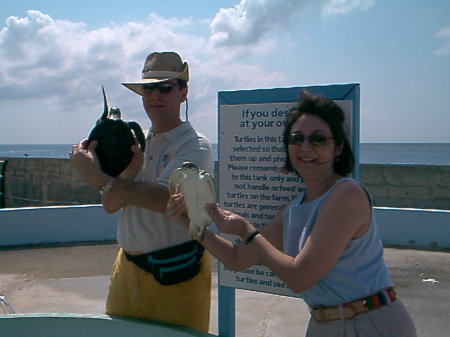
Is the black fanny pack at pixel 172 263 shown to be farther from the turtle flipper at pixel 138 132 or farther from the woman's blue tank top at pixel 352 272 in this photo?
Result: the woman's blue tank top at pixel 352 272

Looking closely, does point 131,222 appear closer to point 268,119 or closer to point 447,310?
point 268,119

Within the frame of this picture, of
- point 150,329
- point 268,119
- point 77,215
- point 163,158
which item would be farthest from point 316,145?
point 77,215

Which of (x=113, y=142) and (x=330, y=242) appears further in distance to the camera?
(x=113, y=142)

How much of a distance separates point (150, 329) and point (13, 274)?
15.7 ft

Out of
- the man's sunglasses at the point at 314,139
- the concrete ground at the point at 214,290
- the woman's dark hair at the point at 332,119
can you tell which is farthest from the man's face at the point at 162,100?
the concrete ground at the point at 214,290

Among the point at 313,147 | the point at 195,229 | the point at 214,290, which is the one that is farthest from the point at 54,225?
the point at 313,147

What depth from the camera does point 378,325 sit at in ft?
6.39

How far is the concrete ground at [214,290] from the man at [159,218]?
79.2 inches

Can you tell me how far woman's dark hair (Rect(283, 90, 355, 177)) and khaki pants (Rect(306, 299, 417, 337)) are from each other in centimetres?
52

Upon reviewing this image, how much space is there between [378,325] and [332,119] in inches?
28.9

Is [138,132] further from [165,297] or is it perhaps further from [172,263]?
[165,297]

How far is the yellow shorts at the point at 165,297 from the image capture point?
→ 8.96 ft

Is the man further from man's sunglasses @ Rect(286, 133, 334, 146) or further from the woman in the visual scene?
man's sunglasses @ Rect(286, 133, 334, 146)

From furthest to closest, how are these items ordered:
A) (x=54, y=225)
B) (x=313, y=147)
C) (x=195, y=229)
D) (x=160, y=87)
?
(x=54, y=225), (x=160, y=87), (x=195, y=229), (x=313, y=147)
